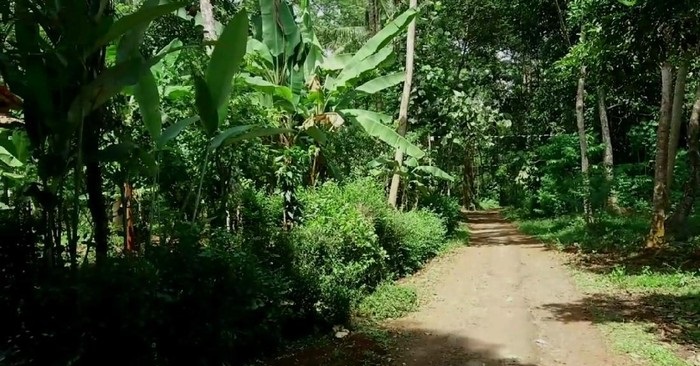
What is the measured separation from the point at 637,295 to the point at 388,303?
3688mm

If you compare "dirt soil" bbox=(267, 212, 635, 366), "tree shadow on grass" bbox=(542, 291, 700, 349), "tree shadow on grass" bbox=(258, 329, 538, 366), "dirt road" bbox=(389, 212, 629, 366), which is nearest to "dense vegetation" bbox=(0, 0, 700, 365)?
"tree shadow on grass" bbox=(258, 329, 538, 366)

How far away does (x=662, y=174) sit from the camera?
9633mm

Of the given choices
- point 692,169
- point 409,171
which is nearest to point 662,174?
point 692,169

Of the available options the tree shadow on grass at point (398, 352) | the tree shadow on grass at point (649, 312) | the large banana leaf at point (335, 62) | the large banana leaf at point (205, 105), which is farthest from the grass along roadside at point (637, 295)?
the large banana leaf at point (335, 62)

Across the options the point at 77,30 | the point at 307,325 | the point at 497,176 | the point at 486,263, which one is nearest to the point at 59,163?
the point at 77,30

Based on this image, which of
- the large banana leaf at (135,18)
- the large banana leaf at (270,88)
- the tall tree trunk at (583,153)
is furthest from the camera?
the tall tree trunk at (583,153)

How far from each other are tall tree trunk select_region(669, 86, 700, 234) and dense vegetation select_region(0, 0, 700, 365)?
7 cm

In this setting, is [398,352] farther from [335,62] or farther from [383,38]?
[383,38]

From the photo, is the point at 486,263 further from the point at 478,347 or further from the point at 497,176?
the point at 497,176

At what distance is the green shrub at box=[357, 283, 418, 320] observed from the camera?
6809 millimetres

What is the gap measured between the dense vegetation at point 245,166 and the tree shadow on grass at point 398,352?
1.26 feet

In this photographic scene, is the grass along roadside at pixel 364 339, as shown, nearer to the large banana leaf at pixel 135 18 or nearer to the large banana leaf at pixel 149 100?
the large banana leaf at pixel 149 100

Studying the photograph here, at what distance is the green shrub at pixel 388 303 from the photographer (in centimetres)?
681

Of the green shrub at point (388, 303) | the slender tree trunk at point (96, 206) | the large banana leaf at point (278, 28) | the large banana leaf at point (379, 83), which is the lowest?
the green shrub at point (388, 303)
